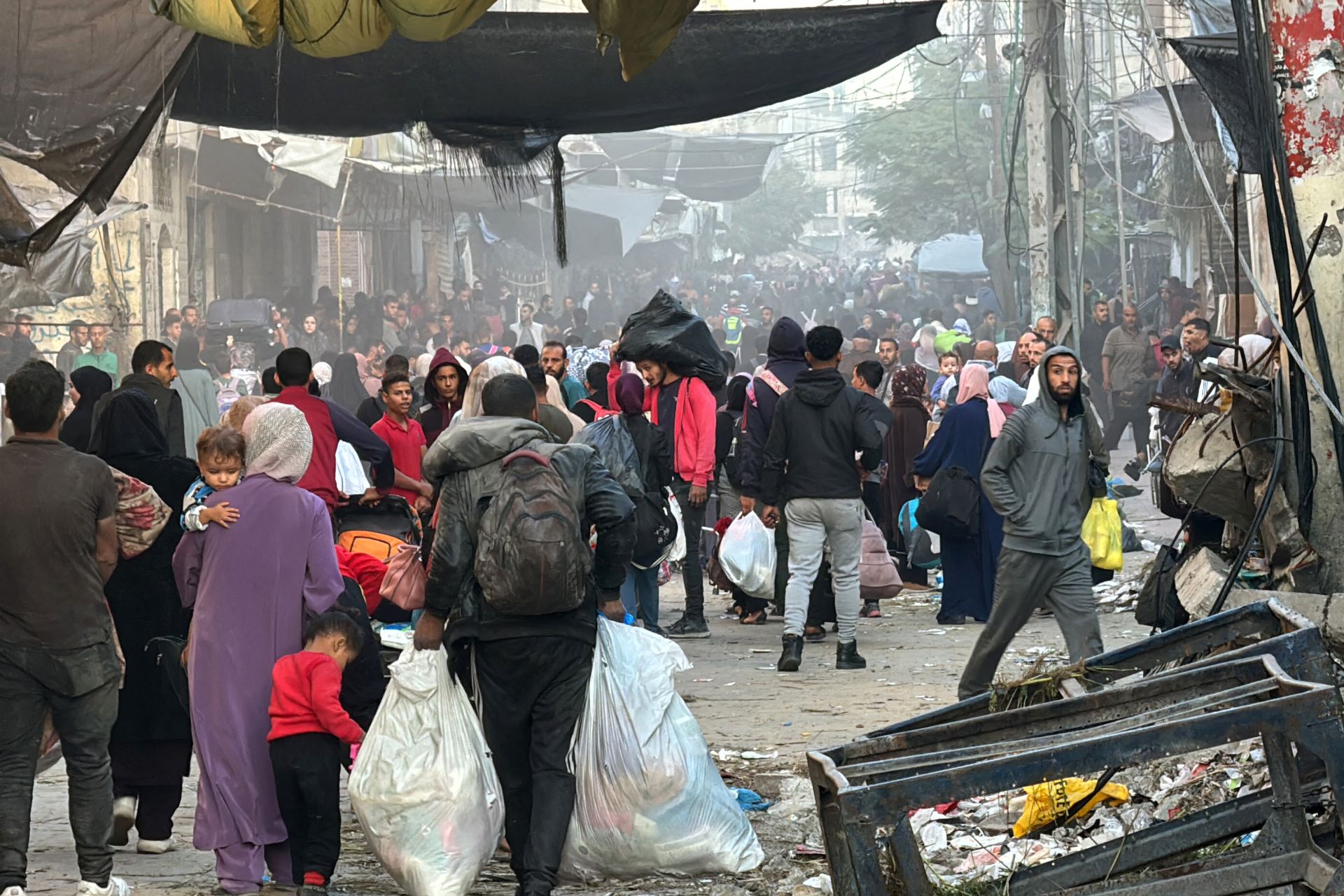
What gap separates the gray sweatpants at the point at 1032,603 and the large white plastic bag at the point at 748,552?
9.77ft

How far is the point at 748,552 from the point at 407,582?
4.90 metres

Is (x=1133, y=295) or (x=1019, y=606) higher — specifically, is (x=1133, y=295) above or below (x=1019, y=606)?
above

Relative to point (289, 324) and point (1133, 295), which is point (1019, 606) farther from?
point (1133, 295)

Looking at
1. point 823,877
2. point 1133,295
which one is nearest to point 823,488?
point 823,877

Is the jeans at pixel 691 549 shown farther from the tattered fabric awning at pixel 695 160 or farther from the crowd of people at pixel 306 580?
the tattered fabric awning at pixel 695 160

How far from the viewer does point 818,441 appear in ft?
29.5

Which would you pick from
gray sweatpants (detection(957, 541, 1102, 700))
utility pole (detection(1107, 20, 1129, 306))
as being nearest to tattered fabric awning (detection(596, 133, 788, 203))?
utility pole (detection(1107, 20, 1129, 306))

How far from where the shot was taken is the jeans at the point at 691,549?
1044cm

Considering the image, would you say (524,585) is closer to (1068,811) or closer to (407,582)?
(407,582)

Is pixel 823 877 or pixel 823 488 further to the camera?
pixel 823 488

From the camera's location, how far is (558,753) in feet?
16.8

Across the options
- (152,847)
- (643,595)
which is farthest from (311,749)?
(643,595)

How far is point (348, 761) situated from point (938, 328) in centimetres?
2370

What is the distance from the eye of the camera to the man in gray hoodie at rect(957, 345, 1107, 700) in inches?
283
